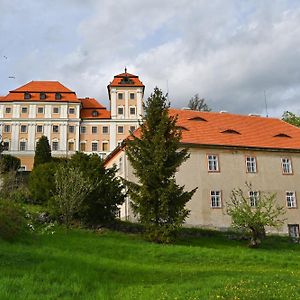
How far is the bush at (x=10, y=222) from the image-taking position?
63.4 feet

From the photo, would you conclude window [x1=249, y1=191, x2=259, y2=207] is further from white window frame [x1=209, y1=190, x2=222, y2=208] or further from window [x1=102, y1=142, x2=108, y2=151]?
window [x1=102, y1=142, x2=108, y2=151]

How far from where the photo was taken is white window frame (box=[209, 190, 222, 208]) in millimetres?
33344

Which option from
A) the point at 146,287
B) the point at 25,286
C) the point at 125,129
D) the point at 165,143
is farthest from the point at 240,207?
the point at 125,129

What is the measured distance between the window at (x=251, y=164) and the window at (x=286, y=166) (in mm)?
2607

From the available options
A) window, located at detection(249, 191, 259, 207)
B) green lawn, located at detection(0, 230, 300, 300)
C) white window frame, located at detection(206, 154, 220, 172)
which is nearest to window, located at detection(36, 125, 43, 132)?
white window frame, located at detection(206, 154, 220, 172)

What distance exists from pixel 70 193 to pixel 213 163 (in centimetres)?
1364

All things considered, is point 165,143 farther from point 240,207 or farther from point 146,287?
point 146,287

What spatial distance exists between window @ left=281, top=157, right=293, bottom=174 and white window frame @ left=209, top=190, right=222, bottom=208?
614 centimetres

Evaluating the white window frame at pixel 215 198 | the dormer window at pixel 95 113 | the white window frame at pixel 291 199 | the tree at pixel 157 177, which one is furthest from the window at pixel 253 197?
the dormer window at pixel 95 113

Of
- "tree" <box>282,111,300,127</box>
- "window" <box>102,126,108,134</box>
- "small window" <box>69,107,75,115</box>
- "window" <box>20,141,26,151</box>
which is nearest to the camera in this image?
"tree" <box>282,111,300,127</box>

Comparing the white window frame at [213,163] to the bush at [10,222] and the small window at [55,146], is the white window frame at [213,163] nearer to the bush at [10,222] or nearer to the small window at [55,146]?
the bush at [10,222]

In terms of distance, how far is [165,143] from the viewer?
82.3 ft

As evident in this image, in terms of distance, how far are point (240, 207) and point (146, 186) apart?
20.9 ft

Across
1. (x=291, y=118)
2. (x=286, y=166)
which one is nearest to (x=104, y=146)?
(x=291, y=118)
